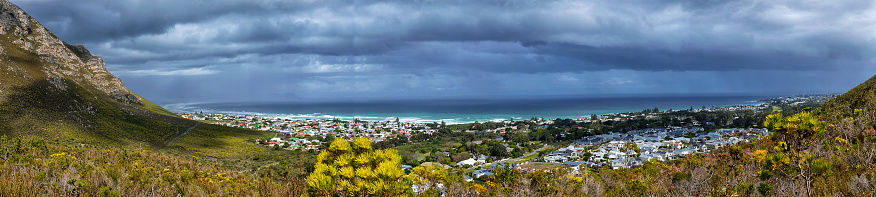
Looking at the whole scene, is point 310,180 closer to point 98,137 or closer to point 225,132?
point 98,137

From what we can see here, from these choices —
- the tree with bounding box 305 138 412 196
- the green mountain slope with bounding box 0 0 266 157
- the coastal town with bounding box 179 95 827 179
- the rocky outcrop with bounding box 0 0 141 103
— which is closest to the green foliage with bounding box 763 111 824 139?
the coastal town with bounding box 179 95 827 179

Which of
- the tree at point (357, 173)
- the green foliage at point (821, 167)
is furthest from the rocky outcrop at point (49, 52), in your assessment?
the green foliage at point (821, 167)

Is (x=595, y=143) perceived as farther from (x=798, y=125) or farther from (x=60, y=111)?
(x=60, y=111)

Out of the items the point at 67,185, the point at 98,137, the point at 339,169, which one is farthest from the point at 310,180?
the point at 98,137

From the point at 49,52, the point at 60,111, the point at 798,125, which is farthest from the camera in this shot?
the point at 49,52

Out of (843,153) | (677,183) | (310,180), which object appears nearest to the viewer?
(310,180)

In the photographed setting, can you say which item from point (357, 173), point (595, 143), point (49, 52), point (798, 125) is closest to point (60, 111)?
point (49, 52)
